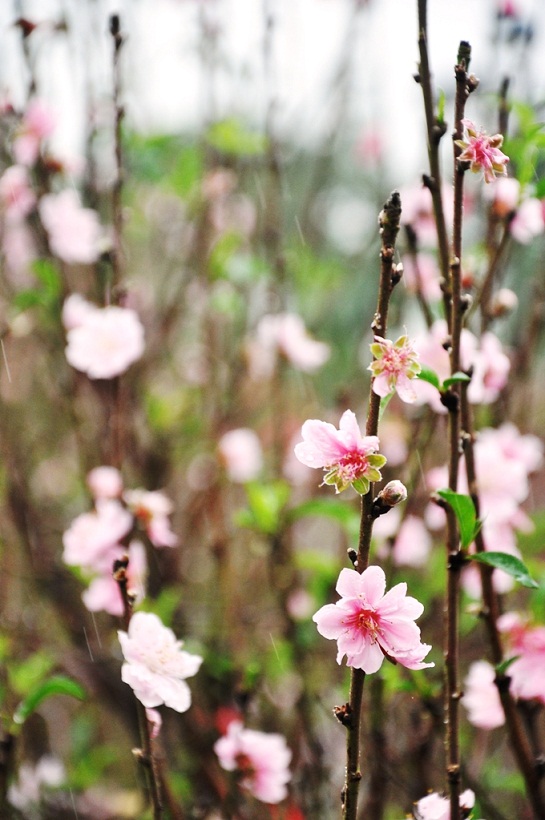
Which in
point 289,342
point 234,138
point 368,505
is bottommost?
point 368,505

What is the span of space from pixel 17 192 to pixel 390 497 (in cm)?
138

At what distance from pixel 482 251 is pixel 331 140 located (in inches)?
39.2

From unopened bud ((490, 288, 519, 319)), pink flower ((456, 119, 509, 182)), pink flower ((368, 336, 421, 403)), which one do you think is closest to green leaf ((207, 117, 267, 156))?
unopened bud ((490, 288, 519, 319))

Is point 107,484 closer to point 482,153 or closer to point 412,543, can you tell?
point 412,543

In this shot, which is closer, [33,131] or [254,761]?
[254,761]

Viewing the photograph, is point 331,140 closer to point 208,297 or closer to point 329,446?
point 208,297

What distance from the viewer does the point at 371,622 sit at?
707 millimetres

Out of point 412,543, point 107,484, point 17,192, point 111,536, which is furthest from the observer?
point 412,543

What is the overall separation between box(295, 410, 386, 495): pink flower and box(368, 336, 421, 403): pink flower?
4 centimetres

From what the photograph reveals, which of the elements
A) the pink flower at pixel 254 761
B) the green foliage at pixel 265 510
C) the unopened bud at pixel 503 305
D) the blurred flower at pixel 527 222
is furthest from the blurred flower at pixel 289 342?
the pink flower at pixel 254 761

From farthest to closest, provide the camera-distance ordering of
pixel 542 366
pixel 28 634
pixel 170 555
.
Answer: pixel 542 366 < pixel 170 555 < pixel 28 634

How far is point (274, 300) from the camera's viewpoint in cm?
217

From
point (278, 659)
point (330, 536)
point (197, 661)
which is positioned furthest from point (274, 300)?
point (330, 536)

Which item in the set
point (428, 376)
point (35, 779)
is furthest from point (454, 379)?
point (35, 779)
